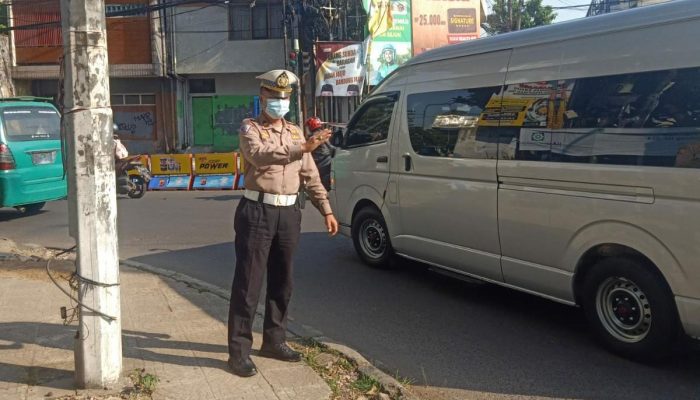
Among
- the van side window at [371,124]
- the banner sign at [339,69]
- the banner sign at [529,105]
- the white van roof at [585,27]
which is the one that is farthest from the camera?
the banner sign at [339,69]

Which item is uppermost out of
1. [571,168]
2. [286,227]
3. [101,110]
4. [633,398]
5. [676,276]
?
[101,110]

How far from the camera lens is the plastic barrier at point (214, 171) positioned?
16906 millimetres

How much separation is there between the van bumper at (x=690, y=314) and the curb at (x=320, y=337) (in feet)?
5.90

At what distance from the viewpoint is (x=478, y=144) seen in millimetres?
5512

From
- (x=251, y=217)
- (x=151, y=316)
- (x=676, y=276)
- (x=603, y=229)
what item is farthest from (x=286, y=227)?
(x=676, y=276)

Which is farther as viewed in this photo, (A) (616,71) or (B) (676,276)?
(A) (616,71)

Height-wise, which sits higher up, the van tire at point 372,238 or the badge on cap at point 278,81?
→ the badge on cap at point 278,81

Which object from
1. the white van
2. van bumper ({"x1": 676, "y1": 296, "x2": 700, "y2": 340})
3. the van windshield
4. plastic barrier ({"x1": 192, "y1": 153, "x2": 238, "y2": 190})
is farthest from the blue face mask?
plastic barrier ({"x1": 192, "y1": 153, "x2": 238, "y2": 190})

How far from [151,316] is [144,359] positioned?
1076 millimetres

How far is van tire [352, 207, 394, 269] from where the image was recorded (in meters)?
7.04

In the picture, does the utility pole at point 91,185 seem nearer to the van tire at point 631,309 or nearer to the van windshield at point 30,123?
the van tire at point 631,309

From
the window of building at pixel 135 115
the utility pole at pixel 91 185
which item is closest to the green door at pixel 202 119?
the window of building at pixel 135 115

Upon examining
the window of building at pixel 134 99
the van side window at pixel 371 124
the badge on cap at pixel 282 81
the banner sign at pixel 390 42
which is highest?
the banner sign at pixel 390 42

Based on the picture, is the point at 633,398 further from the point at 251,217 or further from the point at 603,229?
the point at 251,217
